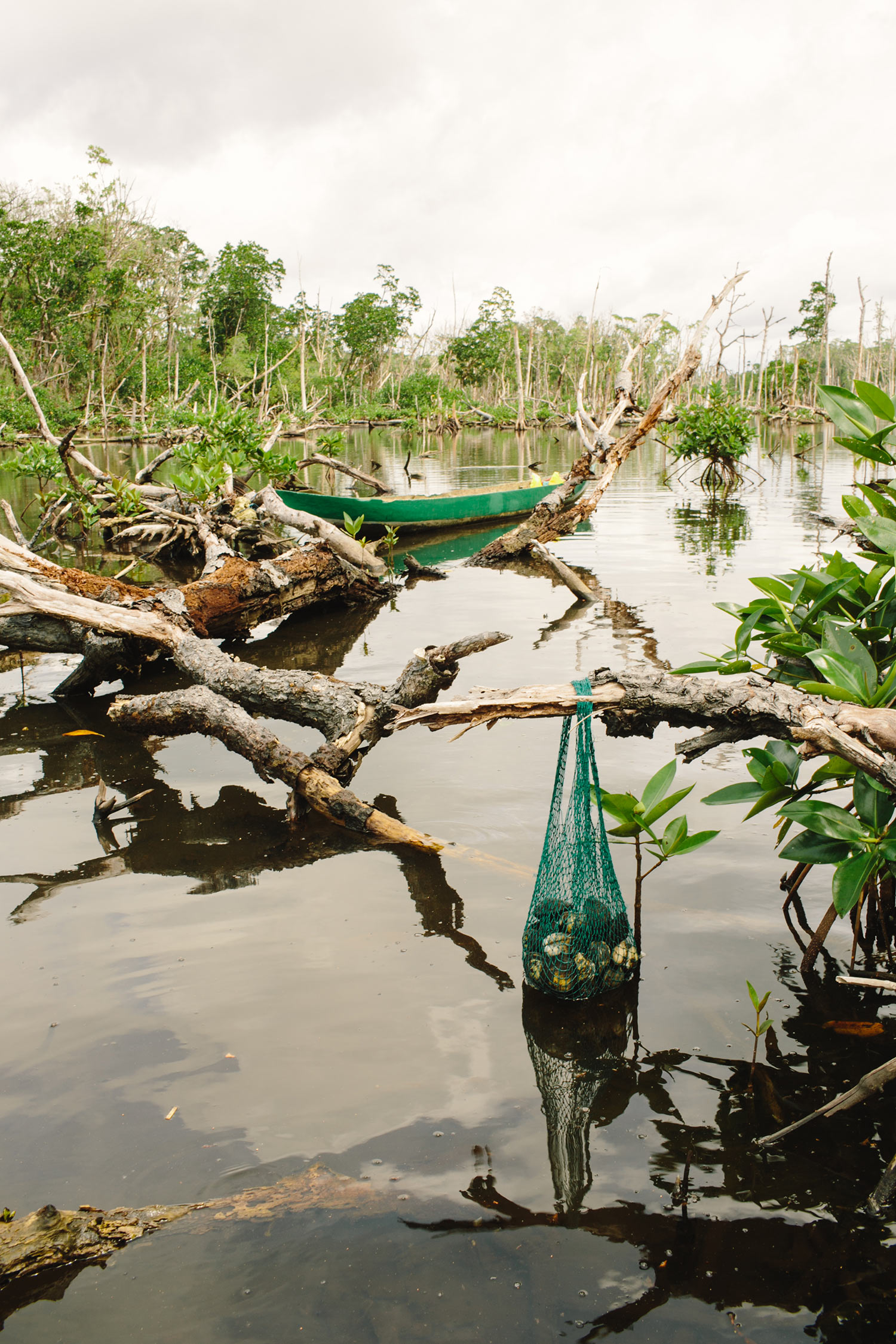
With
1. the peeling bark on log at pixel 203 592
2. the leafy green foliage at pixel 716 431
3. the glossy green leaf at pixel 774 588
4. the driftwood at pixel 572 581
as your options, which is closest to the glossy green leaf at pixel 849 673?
the glossy green leaf at pixel 774 588

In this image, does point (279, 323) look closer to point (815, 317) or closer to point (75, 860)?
point (815, 317)

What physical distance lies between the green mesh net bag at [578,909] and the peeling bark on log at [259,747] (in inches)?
46.5

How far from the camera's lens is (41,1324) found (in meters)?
1.90

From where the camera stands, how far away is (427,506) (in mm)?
13898

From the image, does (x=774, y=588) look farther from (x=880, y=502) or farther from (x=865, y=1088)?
(x=865, y=1088)

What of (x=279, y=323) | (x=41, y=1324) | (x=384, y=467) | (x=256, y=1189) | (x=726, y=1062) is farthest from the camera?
(x=279, y=323)

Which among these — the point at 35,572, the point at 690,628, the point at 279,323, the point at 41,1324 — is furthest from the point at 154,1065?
the point at 279,323

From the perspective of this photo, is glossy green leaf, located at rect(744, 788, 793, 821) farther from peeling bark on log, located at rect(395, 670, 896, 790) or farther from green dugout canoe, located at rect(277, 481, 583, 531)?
green dugout canoe, located at rect(277, 481, 583, 531)

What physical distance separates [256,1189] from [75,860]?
7.80 ft

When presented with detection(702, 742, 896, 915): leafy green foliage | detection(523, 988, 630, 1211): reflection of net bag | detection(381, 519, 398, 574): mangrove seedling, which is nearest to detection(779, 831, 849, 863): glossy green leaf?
detection(702, 742, 896, 915): leafy green foliage

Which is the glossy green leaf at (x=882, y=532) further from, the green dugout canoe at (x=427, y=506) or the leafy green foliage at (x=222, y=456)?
the green dugout canoe at (x=427, y=506)

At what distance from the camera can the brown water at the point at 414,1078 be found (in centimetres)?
197

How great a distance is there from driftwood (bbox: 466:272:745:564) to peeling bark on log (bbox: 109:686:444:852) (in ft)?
24.5

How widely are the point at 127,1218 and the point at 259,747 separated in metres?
2.66
